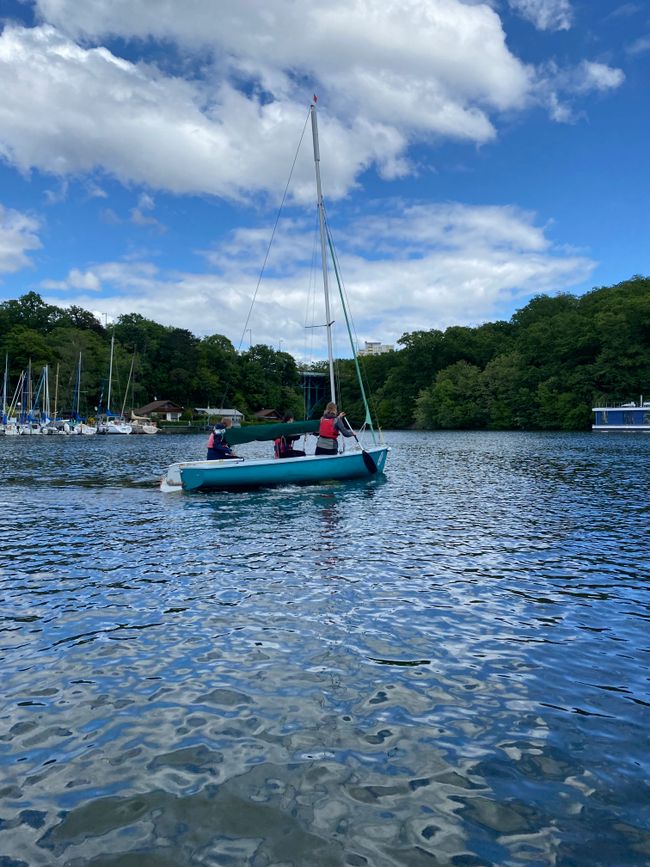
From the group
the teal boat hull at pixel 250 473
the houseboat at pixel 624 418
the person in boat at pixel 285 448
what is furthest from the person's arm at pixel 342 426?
the houseboat at pixel 624 418

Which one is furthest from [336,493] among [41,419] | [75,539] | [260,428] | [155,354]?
[155,354]

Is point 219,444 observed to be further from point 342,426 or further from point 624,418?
point 624,418

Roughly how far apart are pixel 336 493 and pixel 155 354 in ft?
416

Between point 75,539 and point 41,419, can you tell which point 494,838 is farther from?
point 41,419

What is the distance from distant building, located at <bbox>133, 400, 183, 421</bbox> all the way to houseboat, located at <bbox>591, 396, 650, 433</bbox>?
8164 cm

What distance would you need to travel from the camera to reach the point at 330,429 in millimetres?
23500

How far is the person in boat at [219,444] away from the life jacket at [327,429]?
3.45 metres

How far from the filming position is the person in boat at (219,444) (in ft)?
77.3

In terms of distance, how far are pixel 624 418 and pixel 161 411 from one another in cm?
8737

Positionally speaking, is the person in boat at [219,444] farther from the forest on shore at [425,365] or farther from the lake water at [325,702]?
the forest on shore at [425,365]

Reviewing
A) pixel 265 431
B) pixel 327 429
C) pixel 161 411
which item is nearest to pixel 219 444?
pixel 265 431

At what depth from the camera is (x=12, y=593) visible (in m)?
9.73

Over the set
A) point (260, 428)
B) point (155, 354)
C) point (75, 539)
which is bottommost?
point (75, 539)

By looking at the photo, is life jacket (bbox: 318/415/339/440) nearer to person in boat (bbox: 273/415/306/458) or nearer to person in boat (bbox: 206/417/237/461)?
person in boat (bbox: 273/415/306/458)
